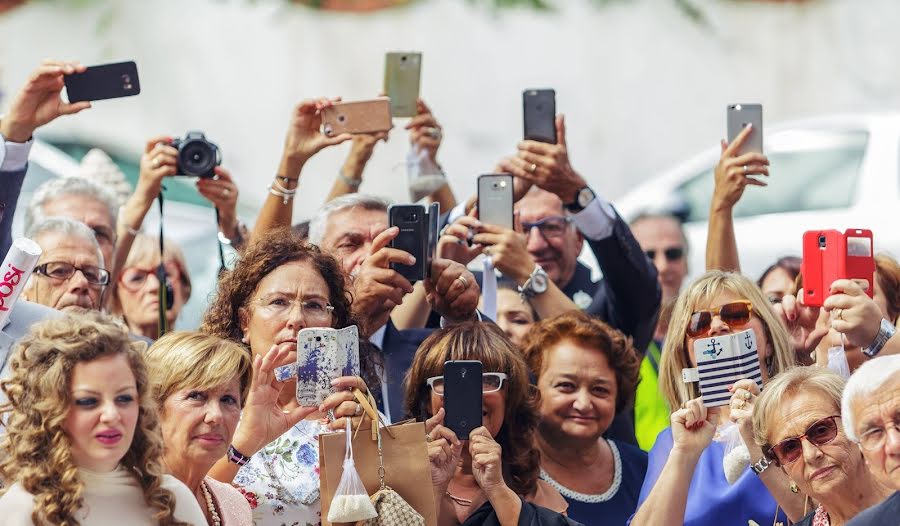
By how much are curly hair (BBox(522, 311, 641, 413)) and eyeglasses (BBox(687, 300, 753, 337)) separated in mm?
246

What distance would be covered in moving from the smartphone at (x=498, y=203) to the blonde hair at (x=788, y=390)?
4.60 ft

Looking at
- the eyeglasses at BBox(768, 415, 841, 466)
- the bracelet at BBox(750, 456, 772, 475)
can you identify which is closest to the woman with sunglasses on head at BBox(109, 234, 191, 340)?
the bracelet at BBox(750, 456, 772, 475)

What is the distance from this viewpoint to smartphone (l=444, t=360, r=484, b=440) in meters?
4.36

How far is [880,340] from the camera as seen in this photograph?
4.79 meters

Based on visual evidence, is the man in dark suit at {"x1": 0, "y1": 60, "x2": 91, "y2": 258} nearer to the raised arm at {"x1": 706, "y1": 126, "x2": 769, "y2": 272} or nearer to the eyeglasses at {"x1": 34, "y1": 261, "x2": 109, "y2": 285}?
the eyeglasses at {"x1": 34, "y1": 261, "x2": 109, "y2": 285}

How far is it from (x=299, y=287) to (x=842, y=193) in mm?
4853

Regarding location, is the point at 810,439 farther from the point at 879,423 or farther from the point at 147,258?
the point at 147,258

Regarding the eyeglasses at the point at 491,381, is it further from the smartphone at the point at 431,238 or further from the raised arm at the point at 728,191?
the raised arm at the point at 728,191

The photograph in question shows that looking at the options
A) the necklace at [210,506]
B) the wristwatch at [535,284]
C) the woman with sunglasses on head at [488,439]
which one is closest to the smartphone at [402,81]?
the wristwatch at [535,284]

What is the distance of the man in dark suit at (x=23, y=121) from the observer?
5.09 metres

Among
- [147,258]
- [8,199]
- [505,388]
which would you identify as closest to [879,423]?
[505,388]

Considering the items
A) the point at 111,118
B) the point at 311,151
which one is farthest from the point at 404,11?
the point at 311,151

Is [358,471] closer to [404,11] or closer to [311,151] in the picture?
[311,151]

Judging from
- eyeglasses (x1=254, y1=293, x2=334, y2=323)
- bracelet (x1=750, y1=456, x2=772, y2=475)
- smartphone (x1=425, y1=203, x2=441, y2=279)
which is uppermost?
smartphone (x1=425, y1=203, x2=441, y2=279)
